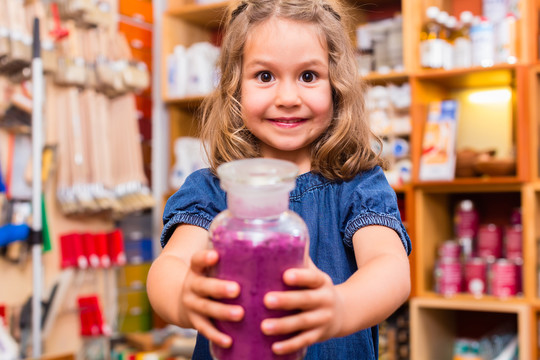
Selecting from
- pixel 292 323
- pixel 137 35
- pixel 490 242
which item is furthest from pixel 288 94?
pixel 137 35

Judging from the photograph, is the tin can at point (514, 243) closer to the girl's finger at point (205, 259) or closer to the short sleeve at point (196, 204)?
the short sleeve at point (196, 204)

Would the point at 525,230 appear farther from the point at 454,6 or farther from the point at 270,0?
the point at 270,0

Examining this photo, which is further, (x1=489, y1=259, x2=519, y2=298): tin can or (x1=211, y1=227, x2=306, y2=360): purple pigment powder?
(x1=489, y1=259, x2=519, y2=298): tin can

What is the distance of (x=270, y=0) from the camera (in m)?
0.93

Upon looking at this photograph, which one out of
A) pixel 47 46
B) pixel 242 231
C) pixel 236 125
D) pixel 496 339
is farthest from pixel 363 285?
pixel 47 46

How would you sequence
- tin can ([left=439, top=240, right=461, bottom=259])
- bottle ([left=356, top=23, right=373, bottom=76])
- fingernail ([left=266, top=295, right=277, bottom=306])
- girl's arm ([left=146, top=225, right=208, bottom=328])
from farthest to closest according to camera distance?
1. bottle ([left=356, top=23, right=373, bottom=76])
2. tin can ([left=439, top=240, right=461, bottom=259])
3. girl's arm ([left=146, top=225, right=208, bottom=328])
4. fingernail ([left=266, top=295, right=277, bottom=306])

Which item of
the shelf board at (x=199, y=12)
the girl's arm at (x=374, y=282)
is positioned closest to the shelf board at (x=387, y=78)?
the shelf board at (x=199, y=12)

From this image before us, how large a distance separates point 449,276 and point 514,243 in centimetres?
28

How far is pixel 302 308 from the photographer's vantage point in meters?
0.52

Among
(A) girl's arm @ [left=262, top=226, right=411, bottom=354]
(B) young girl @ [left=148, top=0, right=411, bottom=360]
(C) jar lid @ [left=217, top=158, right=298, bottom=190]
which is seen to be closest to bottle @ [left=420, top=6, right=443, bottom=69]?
(B) young girl @ [left=148, top=0, right=411, bottom=360]

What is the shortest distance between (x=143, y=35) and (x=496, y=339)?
223 cm

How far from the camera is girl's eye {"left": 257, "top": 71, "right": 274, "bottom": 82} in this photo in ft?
2.80

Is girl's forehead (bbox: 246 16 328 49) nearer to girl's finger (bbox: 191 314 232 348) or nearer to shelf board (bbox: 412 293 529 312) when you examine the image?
girl's finger (bbox: 191 314 232 348)

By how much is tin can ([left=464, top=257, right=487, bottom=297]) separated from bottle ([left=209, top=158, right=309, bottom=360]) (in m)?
2.02
